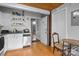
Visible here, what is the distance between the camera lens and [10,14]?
4910 millimetres

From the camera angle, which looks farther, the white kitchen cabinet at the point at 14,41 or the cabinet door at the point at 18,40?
the cabinet door at the point at 18,40

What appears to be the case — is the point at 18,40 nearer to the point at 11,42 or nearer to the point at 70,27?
the point at 11,42

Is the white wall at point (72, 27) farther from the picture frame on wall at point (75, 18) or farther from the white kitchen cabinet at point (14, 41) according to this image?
the white kitchen cabinet at point (14, 41)

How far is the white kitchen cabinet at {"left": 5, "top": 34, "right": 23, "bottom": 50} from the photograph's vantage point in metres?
4.17

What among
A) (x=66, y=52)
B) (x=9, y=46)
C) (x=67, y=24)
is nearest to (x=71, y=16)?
(x=67, y=24)

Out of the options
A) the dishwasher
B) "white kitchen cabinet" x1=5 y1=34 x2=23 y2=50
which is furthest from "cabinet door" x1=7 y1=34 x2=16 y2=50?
the dishwasher

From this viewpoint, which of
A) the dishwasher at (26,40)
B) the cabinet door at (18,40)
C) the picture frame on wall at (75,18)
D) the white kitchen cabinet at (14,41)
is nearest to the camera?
the picture frame on wall at (75,18)

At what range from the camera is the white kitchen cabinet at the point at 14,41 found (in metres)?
4.17

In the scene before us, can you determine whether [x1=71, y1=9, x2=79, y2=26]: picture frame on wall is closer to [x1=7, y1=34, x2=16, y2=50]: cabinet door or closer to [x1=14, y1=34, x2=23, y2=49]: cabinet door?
[x1=14, y1=34, x2=23, y2=49]: cabinet door

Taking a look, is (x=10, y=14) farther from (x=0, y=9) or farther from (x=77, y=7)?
(x=77, y=7)

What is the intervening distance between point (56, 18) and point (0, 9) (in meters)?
2.78

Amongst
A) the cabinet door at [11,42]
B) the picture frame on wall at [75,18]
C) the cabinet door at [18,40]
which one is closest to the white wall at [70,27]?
the picture frame on wall at [75,18]

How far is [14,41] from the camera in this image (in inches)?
171

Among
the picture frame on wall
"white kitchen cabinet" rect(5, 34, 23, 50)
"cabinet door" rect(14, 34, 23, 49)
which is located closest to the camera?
the picture frame on wall
